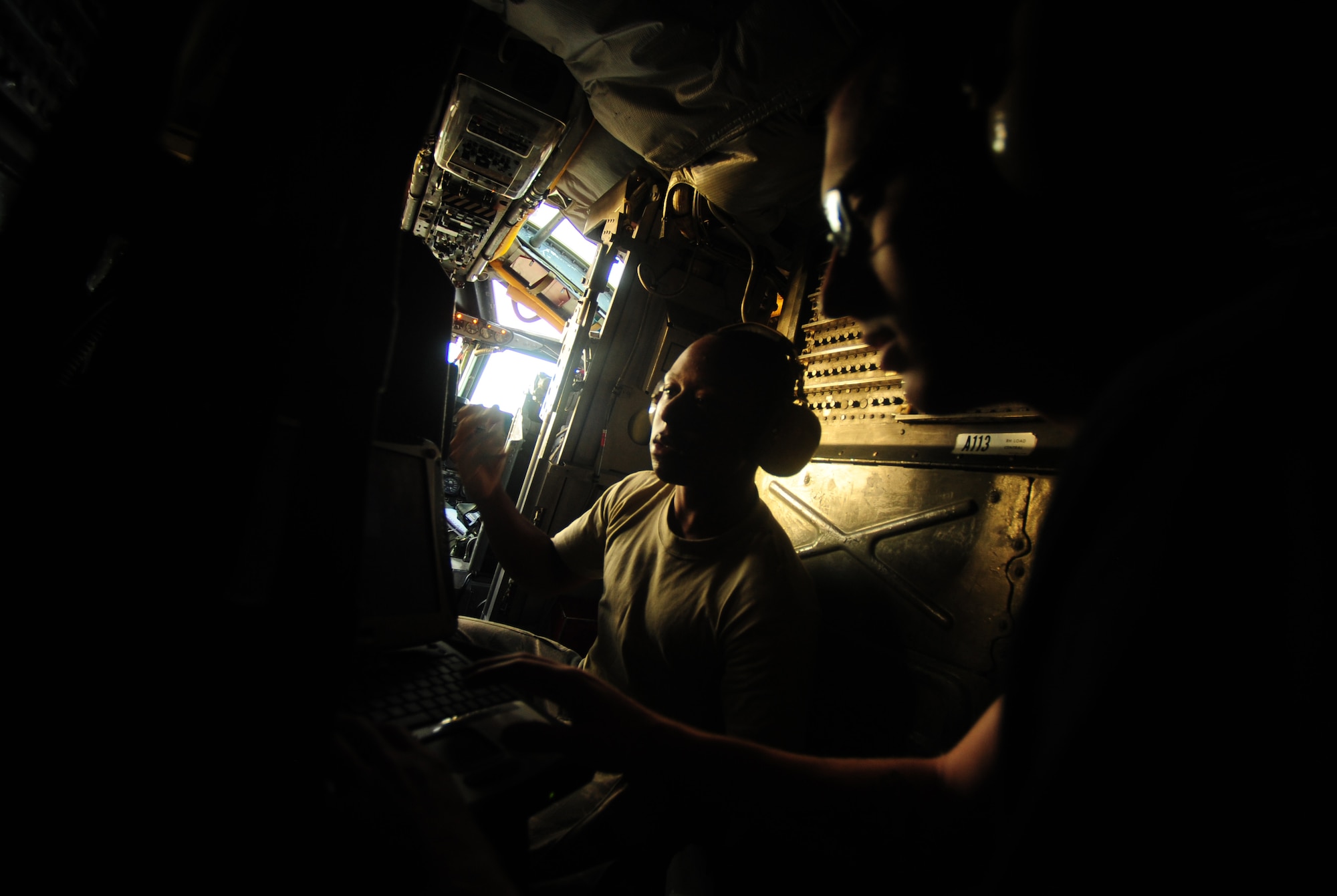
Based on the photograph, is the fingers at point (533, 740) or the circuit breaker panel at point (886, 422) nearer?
the fingers at point (533, 740)

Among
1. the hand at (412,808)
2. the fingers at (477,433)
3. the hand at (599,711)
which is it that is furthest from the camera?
the fingers at (477,433)

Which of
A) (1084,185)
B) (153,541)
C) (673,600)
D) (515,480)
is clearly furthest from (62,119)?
(515,480)

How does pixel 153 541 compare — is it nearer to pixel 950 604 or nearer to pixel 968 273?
pixel 968 273

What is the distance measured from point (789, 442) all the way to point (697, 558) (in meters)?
0.65

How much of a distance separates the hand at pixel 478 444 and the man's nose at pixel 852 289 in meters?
1.50

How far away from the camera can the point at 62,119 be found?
0.51 meters

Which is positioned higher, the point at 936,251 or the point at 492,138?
the point at 492,138

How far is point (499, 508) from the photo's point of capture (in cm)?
229

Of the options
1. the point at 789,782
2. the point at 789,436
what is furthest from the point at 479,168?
the point at 789,782

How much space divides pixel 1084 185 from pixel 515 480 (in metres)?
4.80

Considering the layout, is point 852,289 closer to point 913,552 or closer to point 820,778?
point 820,778

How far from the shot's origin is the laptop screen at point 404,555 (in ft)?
3.68

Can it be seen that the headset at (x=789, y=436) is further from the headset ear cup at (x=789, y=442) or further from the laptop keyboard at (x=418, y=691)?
the laptop keyboard at (x=418, y=691)

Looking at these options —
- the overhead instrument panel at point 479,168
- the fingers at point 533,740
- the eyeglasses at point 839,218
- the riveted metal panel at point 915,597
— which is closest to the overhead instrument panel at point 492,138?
the overhead instrument panel at point 479,168
